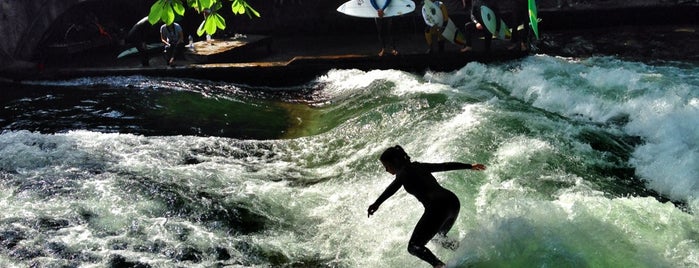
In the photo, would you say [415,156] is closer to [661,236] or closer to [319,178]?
[319,178]

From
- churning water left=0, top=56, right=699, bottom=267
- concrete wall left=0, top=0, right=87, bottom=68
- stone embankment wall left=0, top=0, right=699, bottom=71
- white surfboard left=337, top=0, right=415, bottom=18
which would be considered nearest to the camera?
churning water left=0, top=56, right=699, bottom=267

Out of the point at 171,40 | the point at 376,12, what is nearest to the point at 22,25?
the point at 171,40

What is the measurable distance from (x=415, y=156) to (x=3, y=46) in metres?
13.0

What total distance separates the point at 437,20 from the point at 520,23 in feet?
7.54

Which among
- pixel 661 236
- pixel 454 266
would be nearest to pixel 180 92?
pixel 454 266

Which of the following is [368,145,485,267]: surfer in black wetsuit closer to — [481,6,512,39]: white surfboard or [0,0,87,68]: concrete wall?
[481,6,512,39]: white surfboard

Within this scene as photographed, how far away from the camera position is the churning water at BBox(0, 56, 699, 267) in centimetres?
550

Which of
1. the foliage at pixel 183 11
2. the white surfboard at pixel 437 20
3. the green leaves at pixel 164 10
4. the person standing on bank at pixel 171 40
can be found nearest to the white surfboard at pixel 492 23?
the white surfboard at pixel 437 20

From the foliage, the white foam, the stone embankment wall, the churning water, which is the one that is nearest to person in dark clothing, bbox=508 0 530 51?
the white foam

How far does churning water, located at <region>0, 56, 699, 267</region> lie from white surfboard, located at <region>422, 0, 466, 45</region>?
1026 millimetres

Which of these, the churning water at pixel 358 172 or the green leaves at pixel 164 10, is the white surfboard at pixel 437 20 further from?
the green leaves at pixel 164 10

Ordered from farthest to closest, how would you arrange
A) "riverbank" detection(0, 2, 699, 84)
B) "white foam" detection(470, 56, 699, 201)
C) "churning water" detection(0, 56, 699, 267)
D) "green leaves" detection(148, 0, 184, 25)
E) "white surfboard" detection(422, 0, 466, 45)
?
"riverbank" detection(0, 2, 699, 84) < "white surfboard" detection(422, 0, 466, 45) < "white foam" detection(470, 56, 699, 201) < "churning water" detection(0, 56, 699, 267) < "green leaves" detection(148, 0, 184, 25)

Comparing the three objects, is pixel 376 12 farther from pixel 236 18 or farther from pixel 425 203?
pixel 425 203

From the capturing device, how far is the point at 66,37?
1703 cm
